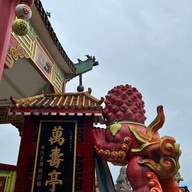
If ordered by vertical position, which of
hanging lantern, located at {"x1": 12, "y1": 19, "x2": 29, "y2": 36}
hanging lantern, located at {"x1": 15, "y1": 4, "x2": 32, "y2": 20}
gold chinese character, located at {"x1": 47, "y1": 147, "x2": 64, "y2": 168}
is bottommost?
gold chinese character, located at {"x1": 47, "y1": 147, "x2": 64, "y2": 168}

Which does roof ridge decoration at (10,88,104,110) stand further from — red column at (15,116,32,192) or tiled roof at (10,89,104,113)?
red column at (15,116,32,192)

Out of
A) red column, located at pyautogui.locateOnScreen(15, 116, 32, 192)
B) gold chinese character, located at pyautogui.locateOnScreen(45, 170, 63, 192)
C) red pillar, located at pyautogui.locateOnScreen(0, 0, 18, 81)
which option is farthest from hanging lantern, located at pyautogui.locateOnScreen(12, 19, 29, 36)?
gold chinese character, located at pyautogui.locateOnScreen(45, 170, 63, 192)

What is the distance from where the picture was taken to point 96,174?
18.5ft

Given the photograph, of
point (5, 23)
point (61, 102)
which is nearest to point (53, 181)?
point (61, 102)

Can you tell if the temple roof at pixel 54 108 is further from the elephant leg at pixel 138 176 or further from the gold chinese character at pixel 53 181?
the elephant leg at pixel 138 176

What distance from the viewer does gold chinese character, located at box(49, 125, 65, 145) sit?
5.66 metres

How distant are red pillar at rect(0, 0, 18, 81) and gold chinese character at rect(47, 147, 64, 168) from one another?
1.99 meters

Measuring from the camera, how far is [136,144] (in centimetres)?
516

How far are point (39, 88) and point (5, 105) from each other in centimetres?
159

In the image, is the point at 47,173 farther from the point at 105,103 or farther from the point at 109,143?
the point at 105,103

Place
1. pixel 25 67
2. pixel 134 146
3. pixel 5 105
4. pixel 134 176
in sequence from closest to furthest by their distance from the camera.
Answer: pixel 134 176 < pixel 134 146 < pixel 25 67 < pixel 5 105

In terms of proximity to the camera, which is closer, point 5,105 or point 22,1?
point 22,1

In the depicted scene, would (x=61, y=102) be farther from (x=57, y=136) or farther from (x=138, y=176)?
(x=138, y=176)

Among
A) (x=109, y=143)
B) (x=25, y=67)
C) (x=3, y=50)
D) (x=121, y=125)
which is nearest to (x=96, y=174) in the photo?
(x=109, y=143)
